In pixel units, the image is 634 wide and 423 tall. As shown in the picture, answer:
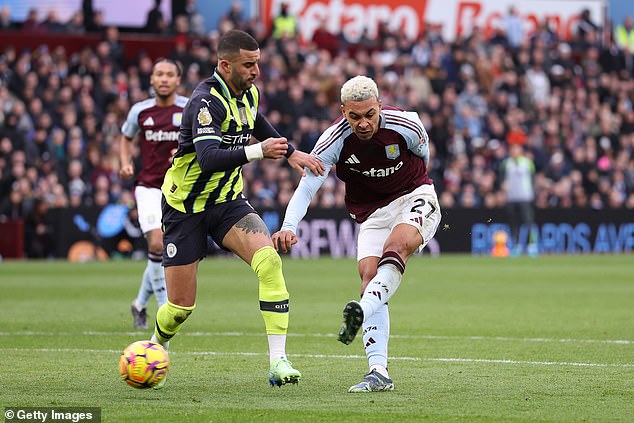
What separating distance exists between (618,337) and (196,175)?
208 inches

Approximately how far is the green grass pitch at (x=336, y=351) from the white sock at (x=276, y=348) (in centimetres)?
25

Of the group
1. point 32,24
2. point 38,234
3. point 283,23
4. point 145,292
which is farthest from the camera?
point 283,23

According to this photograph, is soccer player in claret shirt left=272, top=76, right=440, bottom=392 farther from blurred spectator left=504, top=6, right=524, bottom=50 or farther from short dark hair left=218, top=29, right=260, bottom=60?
blurred spectator left=504, top=6, right=524, bottom=50

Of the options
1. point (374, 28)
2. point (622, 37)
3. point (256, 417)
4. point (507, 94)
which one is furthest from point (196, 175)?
point (622, 37)

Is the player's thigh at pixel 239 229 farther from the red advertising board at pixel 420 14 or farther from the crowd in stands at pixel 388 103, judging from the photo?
the red advertising board at pixel 420 14

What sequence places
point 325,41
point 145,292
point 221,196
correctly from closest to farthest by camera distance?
point 221,196 → point 145,292 → point 325,41

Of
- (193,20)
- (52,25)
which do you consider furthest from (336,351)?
(193,20)

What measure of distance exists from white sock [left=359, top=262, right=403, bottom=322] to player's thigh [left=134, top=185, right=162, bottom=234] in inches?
201

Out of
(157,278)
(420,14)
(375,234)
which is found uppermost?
(420,14)

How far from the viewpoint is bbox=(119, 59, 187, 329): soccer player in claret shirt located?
1312 cm

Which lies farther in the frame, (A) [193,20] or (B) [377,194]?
(A) [193,20]

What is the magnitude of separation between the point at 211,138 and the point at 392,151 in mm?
1311

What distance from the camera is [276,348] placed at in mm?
8492

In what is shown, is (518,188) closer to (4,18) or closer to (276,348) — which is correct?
(4,18)
